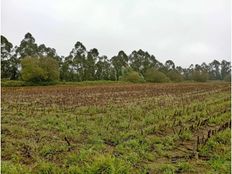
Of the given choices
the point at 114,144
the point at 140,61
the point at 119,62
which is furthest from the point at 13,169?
the point at 140,61

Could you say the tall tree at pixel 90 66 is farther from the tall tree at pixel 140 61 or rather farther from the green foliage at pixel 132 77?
the tall tree at pixel 140 61

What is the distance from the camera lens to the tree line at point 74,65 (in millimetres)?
42397

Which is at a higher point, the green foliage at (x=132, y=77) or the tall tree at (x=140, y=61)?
the tall tree at (x=140, y=61)

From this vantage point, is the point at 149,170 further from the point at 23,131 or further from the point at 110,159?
the point at 23,131

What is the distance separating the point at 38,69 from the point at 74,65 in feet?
44.7

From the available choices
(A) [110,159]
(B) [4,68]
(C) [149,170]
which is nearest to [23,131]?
(A) [110,159]

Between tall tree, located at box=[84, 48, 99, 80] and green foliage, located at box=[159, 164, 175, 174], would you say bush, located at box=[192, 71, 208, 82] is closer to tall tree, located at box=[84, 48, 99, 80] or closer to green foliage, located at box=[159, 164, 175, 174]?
tall tree, located at box=[84, 48, 99, 80]

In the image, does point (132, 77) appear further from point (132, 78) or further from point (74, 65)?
point (74, 65)

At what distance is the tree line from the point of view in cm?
4240

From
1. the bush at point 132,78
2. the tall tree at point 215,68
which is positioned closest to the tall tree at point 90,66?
the bush at point 132,78

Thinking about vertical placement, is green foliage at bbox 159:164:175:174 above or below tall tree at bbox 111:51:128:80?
below

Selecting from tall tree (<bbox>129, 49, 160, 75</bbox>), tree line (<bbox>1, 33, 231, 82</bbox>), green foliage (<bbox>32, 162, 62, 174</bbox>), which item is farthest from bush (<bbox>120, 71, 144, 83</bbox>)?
green foliage (<bbox>32, 162, 62, 174</bbox>)

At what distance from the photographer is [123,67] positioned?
6291cm

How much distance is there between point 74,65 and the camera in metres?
54.4
